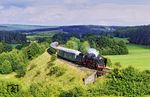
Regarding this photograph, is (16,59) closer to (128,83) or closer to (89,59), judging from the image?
(89,59)

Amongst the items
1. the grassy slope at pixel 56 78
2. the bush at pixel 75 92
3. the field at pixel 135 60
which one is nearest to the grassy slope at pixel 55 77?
the grassy slope at pixel 56 78

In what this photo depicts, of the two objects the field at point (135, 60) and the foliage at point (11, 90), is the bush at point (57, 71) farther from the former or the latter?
the field at point (135, 60)

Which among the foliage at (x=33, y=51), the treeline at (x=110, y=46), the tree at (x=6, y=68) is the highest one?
the foliage at (x=33, y=51)

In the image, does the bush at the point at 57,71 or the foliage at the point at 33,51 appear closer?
the bush at the point at 57,71

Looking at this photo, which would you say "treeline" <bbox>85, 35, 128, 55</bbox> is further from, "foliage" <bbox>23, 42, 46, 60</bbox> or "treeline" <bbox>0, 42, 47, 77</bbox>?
"treeline" <bbox>0, 42, 47, 77</bbox>

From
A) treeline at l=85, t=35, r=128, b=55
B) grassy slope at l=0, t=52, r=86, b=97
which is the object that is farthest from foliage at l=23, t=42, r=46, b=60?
treeline at l=85, t=35, r=128, b=55

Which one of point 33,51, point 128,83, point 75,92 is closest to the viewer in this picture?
point 75,92

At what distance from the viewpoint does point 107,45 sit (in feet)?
571

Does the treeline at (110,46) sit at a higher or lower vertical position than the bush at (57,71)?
lower

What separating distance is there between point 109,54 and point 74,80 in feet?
316

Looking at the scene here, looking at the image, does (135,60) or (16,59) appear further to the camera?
(135,60)

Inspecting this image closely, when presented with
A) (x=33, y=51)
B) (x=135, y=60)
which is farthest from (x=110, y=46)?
(x=33, y=51)

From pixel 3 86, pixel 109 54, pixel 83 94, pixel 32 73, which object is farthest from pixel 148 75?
pixel 109 54

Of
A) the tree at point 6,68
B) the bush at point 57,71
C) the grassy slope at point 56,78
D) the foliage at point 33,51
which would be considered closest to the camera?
the grassy slope at point 56,78
